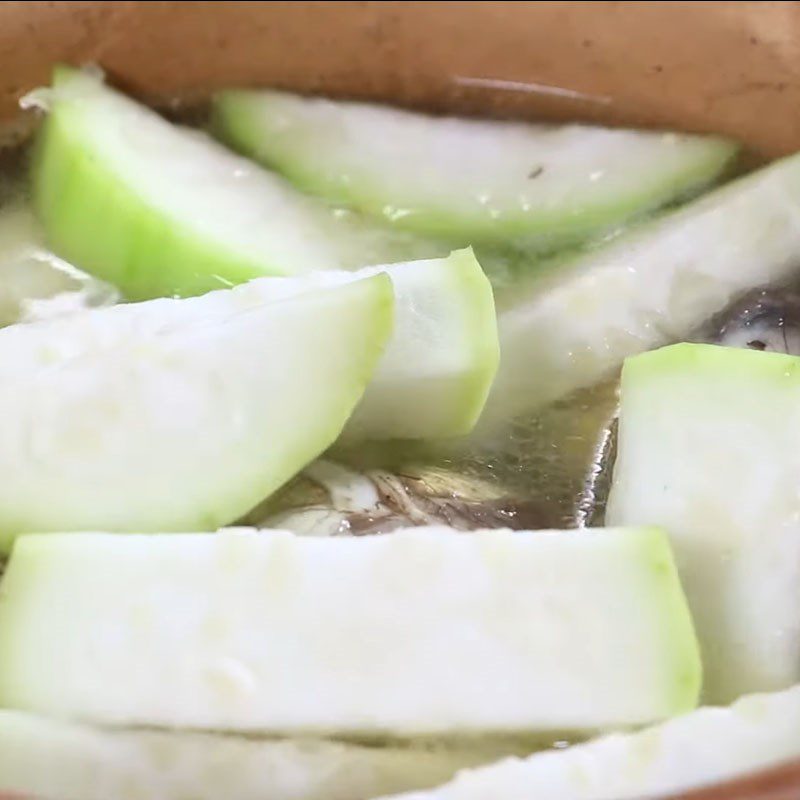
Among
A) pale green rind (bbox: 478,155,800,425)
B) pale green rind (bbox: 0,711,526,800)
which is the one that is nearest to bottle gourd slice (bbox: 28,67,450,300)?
pale green rind (bbox: 478,155,800,425)

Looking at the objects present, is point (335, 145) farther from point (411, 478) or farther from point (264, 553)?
point (264, 553)

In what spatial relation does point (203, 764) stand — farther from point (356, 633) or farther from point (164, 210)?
point (164, 210)

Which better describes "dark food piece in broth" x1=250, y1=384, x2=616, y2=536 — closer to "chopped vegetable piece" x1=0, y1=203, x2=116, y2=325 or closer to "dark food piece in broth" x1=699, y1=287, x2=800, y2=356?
"dark food piece in broth" x1=699, y1=287, x2=800, y2=356

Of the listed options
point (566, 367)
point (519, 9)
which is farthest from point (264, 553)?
point (519, 9)

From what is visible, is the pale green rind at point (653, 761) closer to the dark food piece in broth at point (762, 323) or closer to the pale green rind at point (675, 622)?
the pale green rind at point (675, 622)

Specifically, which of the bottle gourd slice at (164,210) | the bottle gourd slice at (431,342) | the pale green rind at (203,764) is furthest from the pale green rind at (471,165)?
the pale green rind at (203,764)
